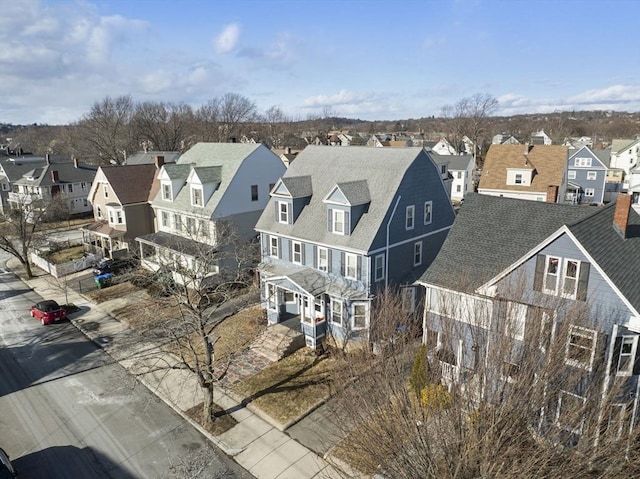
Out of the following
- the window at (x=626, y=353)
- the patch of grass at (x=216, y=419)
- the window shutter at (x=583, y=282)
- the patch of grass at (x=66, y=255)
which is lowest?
the patch of grass at (x=216, y=419)

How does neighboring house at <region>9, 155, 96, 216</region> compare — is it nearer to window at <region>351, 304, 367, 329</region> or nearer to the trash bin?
the trash bin

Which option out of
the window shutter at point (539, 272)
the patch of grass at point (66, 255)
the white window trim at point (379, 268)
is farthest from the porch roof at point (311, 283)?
the patch of grass at point (66, 255)

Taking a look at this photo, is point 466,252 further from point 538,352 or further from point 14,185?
point 14,185

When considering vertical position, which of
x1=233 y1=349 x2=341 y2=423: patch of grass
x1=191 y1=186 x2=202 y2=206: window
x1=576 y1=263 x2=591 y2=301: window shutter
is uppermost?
x1=191 y1=186 x2=202 y2=206: window

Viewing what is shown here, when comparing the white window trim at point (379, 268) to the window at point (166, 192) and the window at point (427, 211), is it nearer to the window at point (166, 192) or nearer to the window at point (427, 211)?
the window at point (427, 211)

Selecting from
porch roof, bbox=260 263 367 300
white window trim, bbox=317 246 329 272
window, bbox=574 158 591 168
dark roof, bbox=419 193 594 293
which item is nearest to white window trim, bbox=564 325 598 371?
dark roof, bbox=419 193 594 293

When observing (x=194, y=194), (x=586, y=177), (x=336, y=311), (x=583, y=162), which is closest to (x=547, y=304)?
(x=336, y=311)
